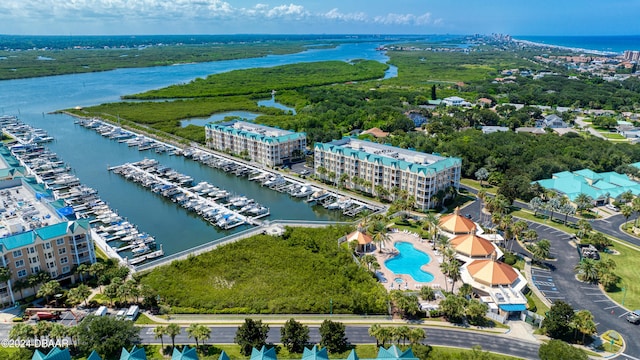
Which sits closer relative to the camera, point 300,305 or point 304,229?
point 300,305

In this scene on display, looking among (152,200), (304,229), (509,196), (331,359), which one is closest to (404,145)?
(509,196)

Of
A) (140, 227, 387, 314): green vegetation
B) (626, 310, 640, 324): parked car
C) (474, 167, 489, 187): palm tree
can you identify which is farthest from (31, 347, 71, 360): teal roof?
→ (474, 167, 489, 187): palm tree

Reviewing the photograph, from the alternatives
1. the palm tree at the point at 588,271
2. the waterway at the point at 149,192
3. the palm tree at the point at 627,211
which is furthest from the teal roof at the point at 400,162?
the palm tree at the point at 627,211

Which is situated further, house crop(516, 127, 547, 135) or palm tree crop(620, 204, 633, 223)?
house crop(516, 127, 547, 135)

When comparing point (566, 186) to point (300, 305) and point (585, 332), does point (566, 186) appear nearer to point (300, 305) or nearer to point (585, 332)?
point (585, 332)

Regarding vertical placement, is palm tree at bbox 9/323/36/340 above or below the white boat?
above

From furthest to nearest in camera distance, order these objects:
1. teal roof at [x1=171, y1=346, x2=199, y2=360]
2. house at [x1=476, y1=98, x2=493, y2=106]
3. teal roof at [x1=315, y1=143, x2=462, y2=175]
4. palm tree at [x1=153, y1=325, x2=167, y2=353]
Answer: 1. house at [x1=476, y1=98, x2=493, y2=106]
2. teal roof at [x1=315, y1=143, x2=462, y2=175]
3. palm tree at [x1=153, y1=325, x2=167, y2=353]
4. teal roof at [x1=171, y1=346, x2=199, y2=360]

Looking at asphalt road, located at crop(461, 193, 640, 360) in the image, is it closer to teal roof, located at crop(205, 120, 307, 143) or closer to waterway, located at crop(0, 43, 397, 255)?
waterway, located at crop(0, 43, 397, 255)
